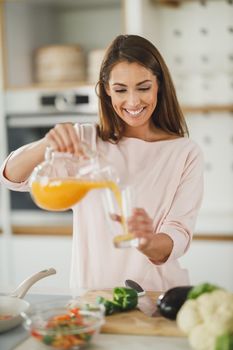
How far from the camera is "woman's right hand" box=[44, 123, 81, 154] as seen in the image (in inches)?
55.0

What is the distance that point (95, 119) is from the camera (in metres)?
3.09

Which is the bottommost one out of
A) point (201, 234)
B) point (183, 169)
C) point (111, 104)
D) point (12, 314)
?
point (201, 234)

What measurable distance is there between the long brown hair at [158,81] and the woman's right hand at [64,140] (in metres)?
0.30

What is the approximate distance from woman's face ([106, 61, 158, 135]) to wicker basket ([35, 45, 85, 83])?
154cm

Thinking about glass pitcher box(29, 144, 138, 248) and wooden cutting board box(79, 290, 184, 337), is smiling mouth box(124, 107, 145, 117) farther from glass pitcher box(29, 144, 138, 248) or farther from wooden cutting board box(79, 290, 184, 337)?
wooden cutting board box(79, 290, 184, 337)

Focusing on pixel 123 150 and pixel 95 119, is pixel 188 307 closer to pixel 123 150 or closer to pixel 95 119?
pixel 123 150

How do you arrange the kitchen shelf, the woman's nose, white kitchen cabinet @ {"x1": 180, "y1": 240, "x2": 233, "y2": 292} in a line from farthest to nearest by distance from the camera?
the kitchen shelf
white kitchen cabinet @ {"x1": 180, "y1": 240, "x2": 233, "y2": 292}
the woman's nose

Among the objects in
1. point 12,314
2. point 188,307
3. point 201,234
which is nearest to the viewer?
point 188,307

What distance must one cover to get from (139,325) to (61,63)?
2100 mm

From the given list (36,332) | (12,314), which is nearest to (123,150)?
(12,314)

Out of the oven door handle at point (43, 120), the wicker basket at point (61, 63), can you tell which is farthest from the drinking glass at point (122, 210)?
the wicker basket at point (61, 63)

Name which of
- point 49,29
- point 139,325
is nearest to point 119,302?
point 139,325

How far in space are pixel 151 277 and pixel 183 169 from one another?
310 millimetres

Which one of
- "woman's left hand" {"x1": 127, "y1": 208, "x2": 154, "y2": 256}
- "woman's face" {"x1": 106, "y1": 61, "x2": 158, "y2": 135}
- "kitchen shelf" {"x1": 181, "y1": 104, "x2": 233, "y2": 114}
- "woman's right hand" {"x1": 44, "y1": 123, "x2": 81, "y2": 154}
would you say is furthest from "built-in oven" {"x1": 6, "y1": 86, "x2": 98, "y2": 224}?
"woman's left hand" {"x1": 127, "y1": 208, "x2": 154, "y2": 256}
